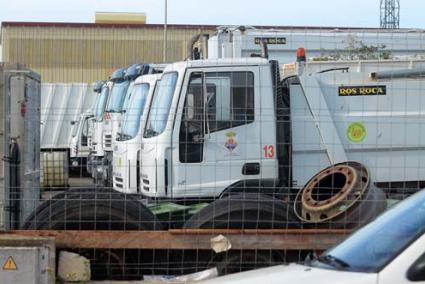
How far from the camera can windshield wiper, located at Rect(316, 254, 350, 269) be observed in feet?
14.2

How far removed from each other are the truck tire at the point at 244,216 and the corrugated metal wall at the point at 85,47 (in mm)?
32437

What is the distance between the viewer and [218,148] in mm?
9359

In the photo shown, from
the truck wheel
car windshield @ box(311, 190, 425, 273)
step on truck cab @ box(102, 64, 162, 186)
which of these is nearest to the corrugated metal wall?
step on truck cab @ box(102, 64, 162, 186)

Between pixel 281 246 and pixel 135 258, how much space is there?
4.82 feet

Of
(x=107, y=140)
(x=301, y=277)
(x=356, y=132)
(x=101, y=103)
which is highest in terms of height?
(x=101, y=103)

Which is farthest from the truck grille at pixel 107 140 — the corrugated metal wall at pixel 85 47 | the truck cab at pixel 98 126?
the corrugated metal wall at pixel 85 47

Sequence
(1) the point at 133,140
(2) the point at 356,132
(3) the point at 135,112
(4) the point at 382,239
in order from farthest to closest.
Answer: (3) the point at 135,112 < (1) the point at 133,140 < (2) the point at 356,132 < (4) the point at 382,239

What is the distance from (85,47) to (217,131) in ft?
109

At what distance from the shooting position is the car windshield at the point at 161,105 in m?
9.65

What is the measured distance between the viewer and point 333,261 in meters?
4.50

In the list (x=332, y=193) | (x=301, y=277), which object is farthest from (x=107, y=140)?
(x=301, y=277)

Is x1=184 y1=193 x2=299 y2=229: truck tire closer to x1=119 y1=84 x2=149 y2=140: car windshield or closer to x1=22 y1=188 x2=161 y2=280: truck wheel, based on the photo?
x1=22 y1=188 x2=161 y2=280: truck wheel

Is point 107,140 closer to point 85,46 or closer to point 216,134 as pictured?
point 216,134

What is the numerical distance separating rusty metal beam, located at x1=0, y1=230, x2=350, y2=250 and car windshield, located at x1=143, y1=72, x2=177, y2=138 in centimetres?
235
